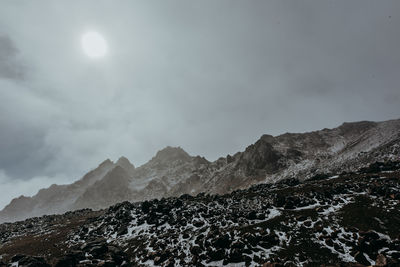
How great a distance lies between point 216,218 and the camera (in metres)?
32.3

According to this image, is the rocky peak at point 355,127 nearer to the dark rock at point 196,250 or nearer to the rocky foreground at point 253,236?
the rocky foreground at point 253,236

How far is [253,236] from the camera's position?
2327 centimetres

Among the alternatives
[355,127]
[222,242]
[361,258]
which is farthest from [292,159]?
[222,242]

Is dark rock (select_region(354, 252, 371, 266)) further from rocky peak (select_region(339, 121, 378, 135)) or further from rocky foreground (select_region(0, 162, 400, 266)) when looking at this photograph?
rocky peak (select_region(339, 121, 378, 135))

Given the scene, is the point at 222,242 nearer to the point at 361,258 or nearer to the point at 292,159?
the point at 361,258

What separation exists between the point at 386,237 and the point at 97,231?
44.2 metres

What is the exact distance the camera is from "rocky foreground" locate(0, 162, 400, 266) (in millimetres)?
19594

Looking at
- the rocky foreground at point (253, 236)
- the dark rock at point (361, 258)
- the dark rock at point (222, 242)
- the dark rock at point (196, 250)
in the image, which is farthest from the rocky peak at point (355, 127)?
the dark rock at point (196, 250)

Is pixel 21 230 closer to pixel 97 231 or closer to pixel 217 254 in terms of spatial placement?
pixel 97 231

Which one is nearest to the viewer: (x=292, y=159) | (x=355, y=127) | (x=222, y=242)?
(x=222, y=242)

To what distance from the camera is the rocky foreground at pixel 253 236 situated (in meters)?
19.6

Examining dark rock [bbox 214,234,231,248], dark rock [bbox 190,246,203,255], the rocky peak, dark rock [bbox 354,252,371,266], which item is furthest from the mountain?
dark rock [bbox 190,246,203,255]

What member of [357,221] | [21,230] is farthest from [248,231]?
[21,230]

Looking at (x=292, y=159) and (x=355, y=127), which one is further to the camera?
(x=355, y=127)
